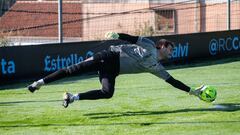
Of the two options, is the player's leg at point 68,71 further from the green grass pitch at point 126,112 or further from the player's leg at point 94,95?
the green grass pitch at point 126,112

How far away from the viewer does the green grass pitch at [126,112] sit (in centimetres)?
861

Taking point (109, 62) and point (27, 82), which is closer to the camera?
point (109, 62)

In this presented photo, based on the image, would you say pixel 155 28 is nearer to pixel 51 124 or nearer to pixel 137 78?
pixel 137 78

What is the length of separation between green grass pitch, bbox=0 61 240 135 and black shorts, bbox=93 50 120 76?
644 millimetres

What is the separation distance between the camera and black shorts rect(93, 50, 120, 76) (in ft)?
32.0

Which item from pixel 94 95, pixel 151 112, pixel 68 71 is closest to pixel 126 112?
pixel 151 112

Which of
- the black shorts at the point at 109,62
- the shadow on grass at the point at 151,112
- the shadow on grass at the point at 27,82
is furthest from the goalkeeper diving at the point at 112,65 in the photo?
the shadow on grass at the point at 27,82

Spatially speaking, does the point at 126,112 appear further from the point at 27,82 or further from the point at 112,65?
the point at 27,82

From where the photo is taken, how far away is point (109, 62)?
32.1ft

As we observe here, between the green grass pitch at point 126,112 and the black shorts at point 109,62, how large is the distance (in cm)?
64

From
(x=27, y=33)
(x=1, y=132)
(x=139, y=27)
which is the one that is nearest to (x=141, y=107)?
(x=1, y=132)

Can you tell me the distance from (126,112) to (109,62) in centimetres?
80

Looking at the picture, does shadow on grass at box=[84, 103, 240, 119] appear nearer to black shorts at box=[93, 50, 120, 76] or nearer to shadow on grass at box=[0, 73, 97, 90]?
black shorts at box=[93, 50, 120, 76]

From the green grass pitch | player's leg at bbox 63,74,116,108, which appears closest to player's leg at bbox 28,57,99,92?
player's leg at bbox 63,74,116,108
